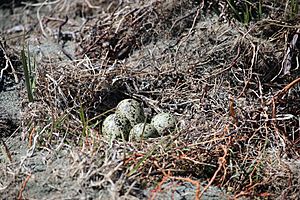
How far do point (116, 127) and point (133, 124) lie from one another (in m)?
0.12


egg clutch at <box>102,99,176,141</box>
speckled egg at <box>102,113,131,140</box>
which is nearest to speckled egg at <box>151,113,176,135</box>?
egg clutch at <box>102,99,176,141</box>

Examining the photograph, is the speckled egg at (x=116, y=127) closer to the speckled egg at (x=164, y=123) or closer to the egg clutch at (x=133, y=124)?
the egg clutch at (x=133, y=124)

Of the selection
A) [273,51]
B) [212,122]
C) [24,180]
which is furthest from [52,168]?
[273,51]

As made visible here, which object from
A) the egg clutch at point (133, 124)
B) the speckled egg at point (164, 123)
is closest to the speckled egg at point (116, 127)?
the egg clutch at point (133, 124)

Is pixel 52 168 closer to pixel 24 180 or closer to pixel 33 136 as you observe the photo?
pixel 24 180

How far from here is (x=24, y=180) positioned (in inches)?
102

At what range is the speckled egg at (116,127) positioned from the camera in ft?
9.89

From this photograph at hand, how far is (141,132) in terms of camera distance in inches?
118

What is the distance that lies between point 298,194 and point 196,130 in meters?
0.61

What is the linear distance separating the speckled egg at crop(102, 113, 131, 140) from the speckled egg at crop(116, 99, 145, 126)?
27 mm

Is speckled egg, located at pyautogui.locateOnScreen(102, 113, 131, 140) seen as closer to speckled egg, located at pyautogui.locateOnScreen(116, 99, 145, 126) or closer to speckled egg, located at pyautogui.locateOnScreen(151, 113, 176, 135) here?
speckled egg, located at pyautogui.locateOnScreen(116, 99, 145, 126)

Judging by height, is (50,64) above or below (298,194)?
above

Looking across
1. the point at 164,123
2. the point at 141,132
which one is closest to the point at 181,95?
the point at 164,123

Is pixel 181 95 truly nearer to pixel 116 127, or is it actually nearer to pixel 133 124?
pixel 133 124
